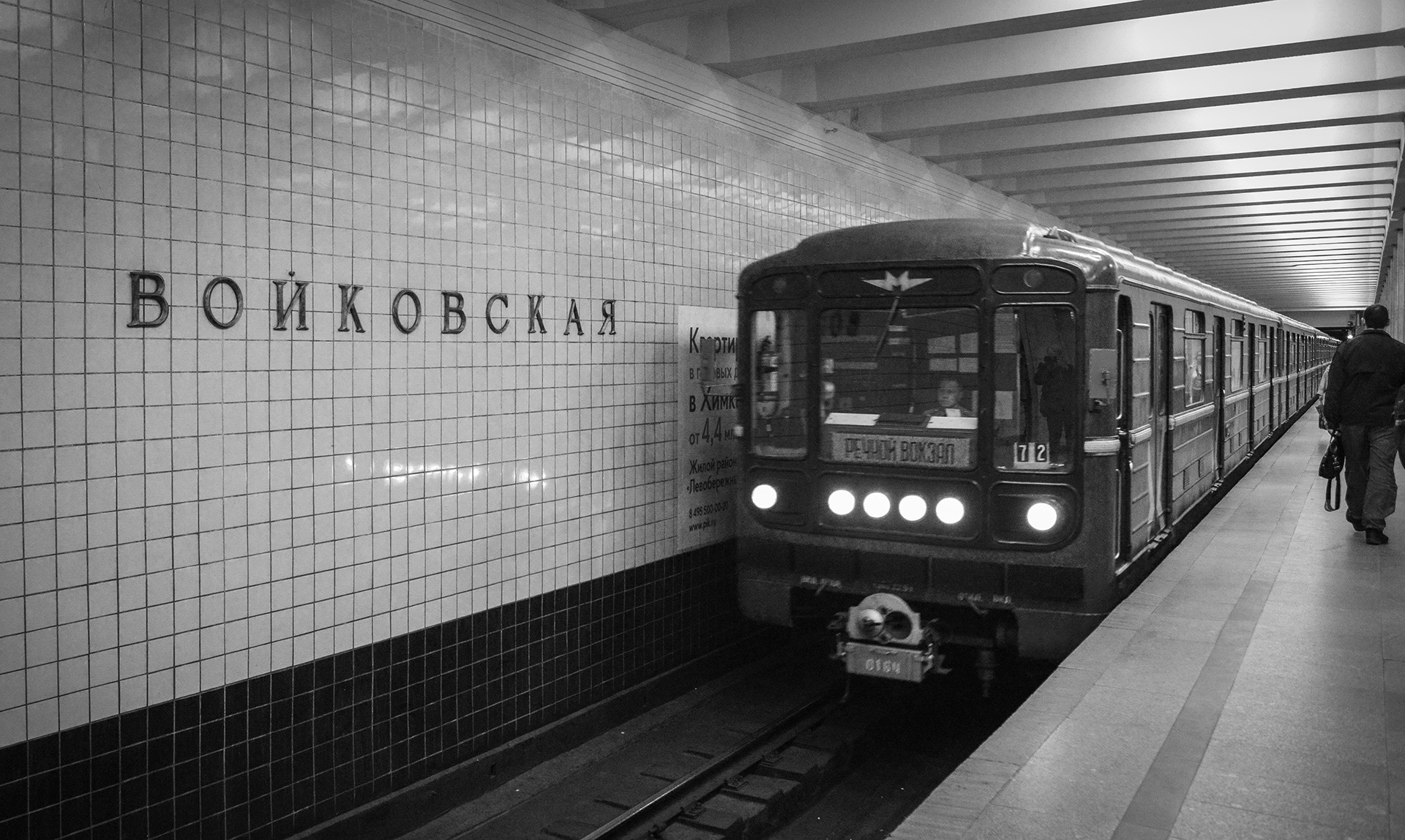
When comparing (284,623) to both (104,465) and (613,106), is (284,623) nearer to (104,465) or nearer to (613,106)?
(104,465)

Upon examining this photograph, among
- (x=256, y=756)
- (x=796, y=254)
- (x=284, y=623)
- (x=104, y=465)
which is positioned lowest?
(x=256, y=756)

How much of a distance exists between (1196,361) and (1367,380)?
124 centimetres

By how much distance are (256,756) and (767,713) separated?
11.1ft

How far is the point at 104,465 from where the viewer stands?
3.99 m

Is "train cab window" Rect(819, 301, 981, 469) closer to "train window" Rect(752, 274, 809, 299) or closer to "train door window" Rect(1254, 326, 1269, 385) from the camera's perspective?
"train window" Rect(752, 274, 809, 299)

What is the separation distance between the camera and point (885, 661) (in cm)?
561

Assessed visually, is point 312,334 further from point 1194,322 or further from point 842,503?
point 1194,322

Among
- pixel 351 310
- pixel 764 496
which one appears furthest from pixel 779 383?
pixel 351 310

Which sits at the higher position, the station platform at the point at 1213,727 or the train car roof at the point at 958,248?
the train car roof at the point at 958,248

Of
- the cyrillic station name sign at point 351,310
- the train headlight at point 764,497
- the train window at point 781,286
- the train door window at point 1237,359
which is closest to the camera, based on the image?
the cyrillic station name sign at point 351,310

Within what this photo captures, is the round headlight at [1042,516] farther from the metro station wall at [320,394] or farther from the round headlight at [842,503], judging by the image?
the metro station wall at [320,394]

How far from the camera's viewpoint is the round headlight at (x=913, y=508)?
5.80m

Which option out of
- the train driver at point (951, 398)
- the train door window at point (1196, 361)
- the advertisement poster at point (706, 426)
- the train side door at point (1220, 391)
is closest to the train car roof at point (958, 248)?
the train driver at point (951, 398)

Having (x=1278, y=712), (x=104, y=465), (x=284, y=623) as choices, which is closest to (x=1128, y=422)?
(x=1278, y=712)
